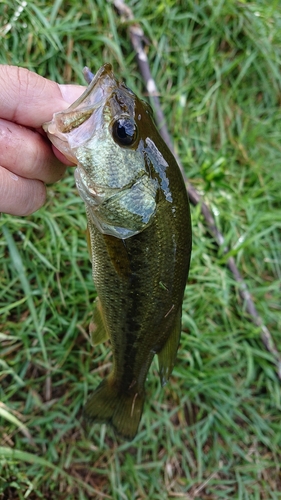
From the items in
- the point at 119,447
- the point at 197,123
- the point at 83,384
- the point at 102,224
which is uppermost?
the point at 102,224

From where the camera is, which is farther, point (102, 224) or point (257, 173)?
point (257, 173)

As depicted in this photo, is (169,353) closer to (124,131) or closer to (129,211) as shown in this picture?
(129,211)

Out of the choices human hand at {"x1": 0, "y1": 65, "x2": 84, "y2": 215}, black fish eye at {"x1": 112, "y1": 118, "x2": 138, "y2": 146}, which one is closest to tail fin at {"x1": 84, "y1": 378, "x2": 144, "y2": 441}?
human hand at {"x1": 0, "y1": 65, "x2": 84, "y2": 215}

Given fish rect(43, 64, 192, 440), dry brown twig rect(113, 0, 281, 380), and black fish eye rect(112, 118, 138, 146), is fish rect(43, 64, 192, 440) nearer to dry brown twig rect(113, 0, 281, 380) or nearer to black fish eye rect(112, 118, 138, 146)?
black fish eye rect(112, 118, 138, 146)

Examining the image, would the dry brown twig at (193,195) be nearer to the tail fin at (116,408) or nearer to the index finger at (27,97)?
the tail fin at (116,408)

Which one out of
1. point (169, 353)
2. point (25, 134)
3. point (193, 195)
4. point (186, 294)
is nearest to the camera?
point (25, 134)

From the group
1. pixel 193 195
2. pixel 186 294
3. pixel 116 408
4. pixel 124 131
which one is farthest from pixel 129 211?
pixel 193 195

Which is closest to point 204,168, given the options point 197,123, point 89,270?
point 197,123

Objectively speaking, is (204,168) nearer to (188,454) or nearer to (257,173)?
(257,173)
